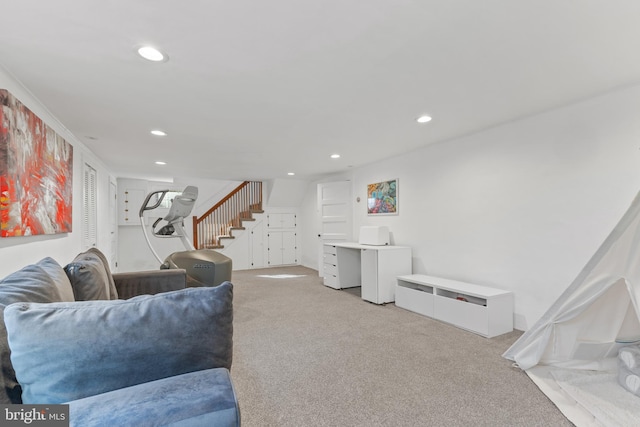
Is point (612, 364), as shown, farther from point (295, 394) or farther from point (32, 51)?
point (32, 51)

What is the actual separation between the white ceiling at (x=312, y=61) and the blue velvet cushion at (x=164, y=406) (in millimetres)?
1498

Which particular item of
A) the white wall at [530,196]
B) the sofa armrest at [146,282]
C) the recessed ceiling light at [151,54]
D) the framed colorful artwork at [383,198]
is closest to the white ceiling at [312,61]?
the recessed ceiling light at [151,54]

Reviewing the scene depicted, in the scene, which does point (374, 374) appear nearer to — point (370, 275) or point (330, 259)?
point (370, 275)

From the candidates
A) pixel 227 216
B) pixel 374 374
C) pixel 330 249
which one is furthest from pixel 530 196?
pixel 227 216

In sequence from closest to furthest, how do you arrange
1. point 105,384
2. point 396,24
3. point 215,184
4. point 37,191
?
point 105,384
point 396,24
point 37,191
point 215,184

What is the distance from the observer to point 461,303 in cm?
305

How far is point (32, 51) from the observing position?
1.64 metres

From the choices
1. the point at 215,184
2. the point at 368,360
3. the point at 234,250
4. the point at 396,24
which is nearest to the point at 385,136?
the point at 396,24

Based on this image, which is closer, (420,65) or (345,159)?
(420,65)

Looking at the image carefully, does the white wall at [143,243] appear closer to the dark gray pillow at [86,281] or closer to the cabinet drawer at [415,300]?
the dark gray pillow at [86,281]

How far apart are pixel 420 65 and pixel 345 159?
2.83 meters

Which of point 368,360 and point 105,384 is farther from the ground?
point 105,384

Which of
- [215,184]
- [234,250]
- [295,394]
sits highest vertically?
[215,184]

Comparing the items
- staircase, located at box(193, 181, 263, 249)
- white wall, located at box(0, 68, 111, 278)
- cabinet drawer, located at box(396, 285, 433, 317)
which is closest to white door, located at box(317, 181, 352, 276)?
staircase, located at box(193, 181, 263, 249)
